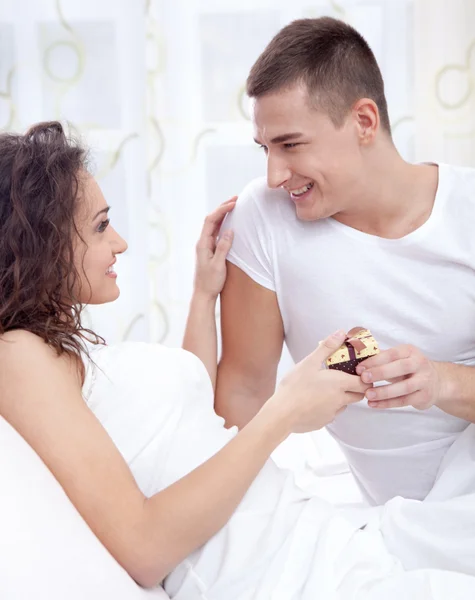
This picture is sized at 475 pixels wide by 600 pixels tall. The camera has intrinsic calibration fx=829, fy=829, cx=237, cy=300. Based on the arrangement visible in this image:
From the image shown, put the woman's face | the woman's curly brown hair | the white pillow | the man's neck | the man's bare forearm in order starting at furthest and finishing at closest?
the man's neck < the man's bare forearm < the woman's face < the woman's curly brown hair < the white pillow

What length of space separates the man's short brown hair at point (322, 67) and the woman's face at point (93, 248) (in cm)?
51

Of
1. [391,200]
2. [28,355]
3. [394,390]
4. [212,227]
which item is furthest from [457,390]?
[28,355]

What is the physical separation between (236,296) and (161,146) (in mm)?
1657

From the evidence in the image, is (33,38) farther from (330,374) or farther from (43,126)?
(330,374)

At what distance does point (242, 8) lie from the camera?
351 centimetres

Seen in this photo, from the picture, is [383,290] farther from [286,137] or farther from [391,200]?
[286,137]

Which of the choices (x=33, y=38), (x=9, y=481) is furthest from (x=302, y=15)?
(x=9, y=481)

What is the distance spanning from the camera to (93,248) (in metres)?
1.60

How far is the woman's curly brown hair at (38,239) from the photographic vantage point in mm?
1465

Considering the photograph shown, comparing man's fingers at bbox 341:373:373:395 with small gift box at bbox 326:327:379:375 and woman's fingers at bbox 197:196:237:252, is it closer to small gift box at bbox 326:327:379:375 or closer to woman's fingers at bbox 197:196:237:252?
small gift box at bbox 326:327:379:375

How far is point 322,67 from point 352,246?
0.42m

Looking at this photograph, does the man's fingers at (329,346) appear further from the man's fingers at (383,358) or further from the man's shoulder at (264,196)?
the man's shoulder at (264,196)

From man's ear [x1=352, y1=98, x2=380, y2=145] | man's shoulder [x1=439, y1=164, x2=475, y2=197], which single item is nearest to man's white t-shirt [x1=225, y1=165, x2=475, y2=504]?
man's shoulder [x1=439, y1=164, x2=475, y2=197]

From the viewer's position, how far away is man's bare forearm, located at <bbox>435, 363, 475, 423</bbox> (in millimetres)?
1773
